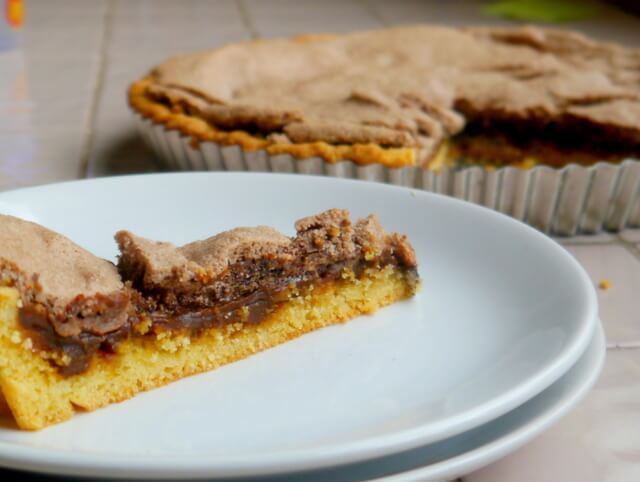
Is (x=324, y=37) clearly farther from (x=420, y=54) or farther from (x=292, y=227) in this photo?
(x=292, y=227)

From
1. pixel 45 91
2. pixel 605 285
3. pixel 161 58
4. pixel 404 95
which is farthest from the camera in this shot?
pixel 161 58

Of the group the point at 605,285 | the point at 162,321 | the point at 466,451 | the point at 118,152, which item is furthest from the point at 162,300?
the point at 118,152

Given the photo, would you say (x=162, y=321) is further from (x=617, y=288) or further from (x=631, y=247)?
(x=631, y=247)

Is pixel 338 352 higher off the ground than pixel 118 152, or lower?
higher

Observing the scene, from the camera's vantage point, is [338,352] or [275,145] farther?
[275,145]

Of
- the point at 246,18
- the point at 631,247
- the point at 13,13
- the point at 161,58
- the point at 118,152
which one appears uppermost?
the point at 631,247
